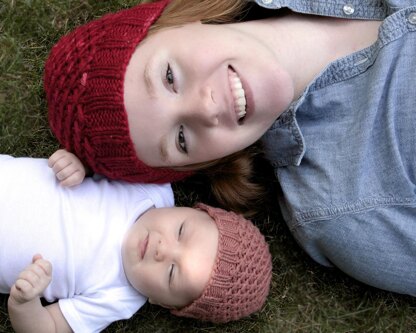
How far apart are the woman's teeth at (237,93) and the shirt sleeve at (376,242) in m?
0.59

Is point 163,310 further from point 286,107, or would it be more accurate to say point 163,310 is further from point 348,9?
point 348,9

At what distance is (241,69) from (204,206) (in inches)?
24.8

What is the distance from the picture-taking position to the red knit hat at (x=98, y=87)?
1941 millimetres

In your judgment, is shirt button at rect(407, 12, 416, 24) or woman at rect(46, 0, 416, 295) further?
shirt button at rect(407, 12, 416, 24)

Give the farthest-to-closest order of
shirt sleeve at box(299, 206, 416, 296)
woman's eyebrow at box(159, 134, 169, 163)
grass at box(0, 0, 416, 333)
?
grass at box(0, 0, 416, 333) < shirt sleeve at box(299, 206, 416, 296) < woman's eyebrow at box(159, 134, 169, 163)

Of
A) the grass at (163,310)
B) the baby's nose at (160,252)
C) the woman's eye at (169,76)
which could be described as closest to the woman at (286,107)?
the woman's eye at (169,76)

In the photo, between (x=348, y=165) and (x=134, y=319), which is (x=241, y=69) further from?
(x=134, y=319)

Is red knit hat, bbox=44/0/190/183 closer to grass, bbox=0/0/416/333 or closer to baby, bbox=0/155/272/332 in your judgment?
baby, bbox=0/155/272/332

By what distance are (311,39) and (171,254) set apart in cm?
96

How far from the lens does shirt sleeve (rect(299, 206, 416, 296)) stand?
2.24 metres

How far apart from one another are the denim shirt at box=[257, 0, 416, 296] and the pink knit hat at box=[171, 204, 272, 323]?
22cm

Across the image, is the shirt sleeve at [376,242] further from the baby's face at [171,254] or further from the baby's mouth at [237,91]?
the baby's mouth at [237,91]

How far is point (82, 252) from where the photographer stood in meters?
2.20

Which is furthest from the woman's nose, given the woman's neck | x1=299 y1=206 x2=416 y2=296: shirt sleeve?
x1=299 y1=206 x2=416 y2=296: shirt sleeve
